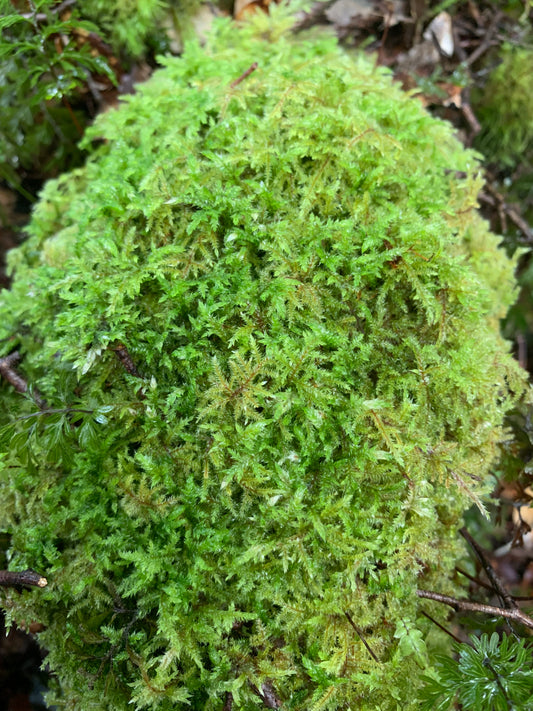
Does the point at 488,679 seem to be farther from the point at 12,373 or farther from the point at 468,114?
the point at 468,114

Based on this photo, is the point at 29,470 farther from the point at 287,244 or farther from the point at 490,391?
the point at 490,391

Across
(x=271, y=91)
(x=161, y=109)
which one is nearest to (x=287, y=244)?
(x=271, y=91)

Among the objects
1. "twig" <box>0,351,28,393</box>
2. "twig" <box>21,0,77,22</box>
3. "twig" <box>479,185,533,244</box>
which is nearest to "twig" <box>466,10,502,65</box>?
"twig" <box>479,185,533,244</box>

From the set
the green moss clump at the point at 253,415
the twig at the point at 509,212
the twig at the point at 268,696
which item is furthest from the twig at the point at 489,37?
the twig at the point at 268,696

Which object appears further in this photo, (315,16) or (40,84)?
(315,16)

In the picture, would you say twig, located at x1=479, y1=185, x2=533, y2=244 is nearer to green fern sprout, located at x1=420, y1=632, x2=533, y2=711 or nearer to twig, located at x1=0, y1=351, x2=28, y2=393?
green fern sprout, located at x1=420, y1=632, x2=533, y2=711

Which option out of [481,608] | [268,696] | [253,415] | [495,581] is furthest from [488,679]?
[253,415]

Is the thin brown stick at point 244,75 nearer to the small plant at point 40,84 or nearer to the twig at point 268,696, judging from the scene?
the small plant at point 40,84
